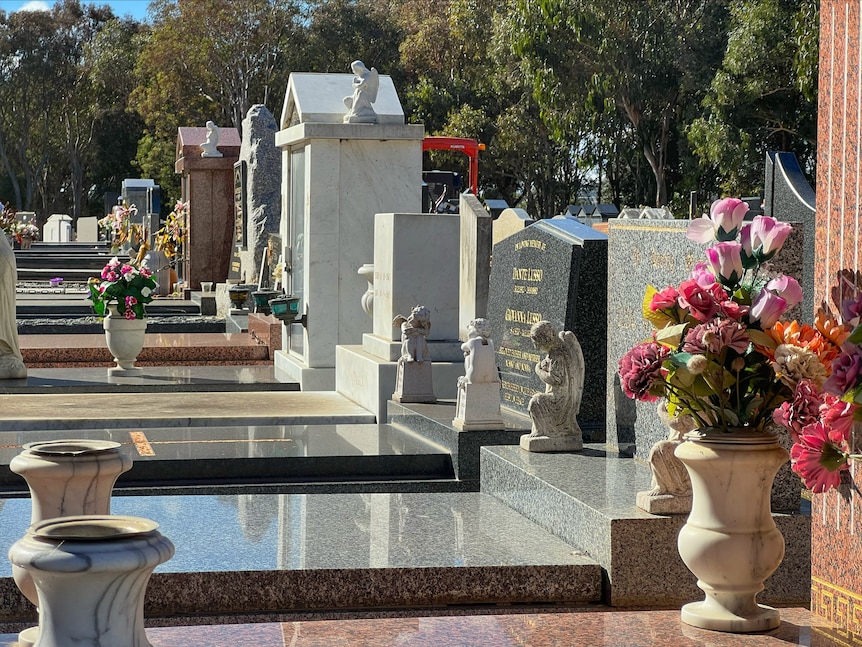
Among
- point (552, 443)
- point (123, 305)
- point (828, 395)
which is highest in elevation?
point (828, 395)

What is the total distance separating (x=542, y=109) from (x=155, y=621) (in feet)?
97.8

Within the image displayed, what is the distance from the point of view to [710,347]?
3.80 m

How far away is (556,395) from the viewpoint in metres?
6.53

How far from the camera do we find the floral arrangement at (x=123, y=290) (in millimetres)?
11617

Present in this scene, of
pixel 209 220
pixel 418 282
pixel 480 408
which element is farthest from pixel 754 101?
pixel 480 408

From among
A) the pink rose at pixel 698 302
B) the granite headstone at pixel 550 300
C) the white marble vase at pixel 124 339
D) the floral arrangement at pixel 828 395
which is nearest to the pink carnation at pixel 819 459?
the floral arrangement at pixel 828 395

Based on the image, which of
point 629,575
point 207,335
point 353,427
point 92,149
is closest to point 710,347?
point 629,575

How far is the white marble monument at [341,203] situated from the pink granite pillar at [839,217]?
8170 mm

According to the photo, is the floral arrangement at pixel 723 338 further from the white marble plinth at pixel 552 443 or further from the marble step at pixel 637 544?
the white marble plinth at pixel 552 443

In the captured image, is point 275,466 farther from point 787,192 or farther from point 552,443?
point 787,192

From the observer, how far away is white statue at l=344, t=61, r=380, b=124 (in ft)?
39.3

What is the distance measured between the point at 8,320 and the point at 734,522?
8.39 m

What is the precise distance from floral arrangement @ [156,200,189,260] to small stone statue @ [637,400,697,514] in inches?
642

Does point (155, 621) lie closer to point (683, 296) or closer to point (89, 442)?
point (89, 442)
